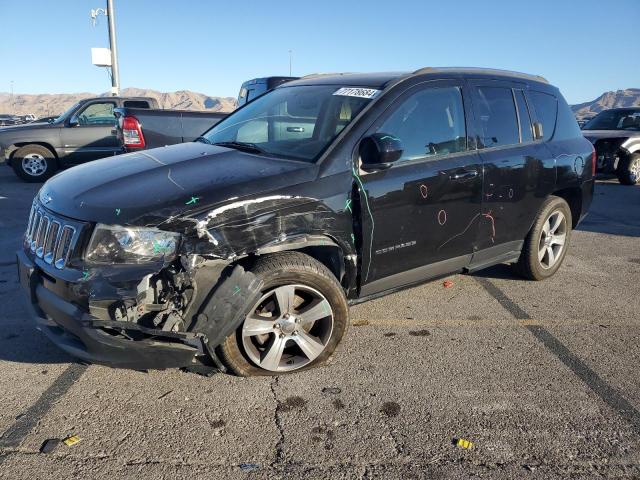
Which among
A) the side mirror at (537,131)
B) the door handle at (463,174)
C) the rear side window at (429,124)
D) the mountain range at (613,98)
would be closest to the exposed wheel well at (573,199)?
the side mirror at (537,131)

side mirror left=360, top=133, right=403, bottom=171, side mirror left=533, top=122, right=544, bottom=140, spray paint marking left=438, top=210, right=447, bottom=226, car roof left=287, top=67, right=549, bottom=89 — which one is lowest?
spray paint marking left=438, top=210, right=447, bottom=226

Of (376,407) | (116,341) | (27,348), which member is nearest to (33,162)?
(27,348)

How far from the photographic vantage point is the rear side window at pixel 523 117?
14.8 ft

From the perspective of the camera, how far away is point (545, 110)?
485 centimetres

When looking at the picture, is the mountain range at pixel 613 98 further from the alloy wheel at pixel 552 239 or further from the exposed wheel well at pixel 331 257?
the exposed wheel well at pixel 331 257

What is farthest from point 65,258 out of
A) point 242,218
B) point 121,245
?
point 242,218

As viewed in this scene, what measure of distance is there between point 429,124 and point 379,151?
2.50ft

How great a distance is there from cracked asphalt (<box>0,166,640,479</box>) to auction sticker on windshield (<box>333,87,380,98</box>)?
1.74 meters

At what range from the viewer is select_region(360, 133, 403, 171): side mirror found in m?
3.24

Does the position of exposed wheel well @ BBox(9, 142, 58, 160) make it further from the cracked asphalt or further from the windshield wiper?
the windshield wiper

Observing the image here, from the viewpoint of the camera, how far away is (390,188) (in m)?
3.44

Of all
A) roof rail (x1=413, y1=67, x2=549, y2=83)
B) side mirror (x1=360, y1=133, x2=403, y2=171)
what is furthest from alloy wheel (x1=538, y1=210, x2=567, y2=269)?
side mirror (x1=360, y1=133, x2=403, y2=171)

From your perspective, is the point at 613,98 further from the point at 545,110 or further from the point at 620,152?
the point at 545,110

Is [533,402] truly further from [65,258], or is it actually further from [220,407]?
[65,258]
